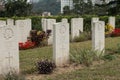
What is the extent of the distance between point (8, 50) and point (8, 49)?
0.03 m

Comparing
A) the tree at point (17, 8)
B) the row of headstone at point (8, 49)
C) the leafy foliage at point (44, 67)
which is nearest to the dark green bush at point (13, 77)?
the row of headstone at point (8, 49)

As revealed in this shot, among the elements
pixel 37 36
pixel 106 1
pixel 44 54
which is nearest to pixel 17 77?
pixel 44 54

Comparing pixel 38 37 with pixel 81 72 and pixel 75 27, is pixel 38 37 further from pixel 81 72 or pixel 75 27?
pixel 81 72

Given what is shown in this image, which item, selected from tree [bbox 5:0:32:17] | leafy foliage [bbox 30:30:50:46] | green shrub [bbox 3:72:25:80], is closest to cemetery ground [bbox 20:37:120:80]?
green shrub [bbox 3:72:25:80]

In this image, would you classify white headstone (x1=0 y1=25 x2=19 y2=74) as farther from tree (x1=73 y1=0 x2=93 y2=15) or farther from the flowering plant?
tree (x1=73 y1=0 x2=93 y2=15)

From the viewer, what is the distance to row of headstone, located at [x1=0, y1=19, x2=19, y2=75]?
8.81 m

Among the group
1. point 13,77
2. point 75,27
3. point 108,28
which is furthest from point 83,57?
point 108,28

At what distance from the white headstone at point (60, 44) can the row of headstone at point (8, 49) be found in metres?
1.62

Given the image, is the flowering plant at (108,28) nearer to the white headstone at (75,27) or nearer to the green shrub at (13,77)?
the white headstone at (75,27)

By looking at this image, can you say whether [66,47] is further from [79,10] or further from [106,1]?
[79,10]

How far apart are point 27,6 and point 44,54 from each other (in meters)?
32.4

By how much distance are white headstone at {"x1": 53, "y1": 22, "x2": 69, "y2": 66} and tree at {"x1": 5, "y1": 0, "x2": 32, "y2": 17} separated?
109 feet

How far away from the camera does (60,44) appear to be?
10547mm

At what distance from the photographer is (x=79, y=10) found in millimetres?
59656
